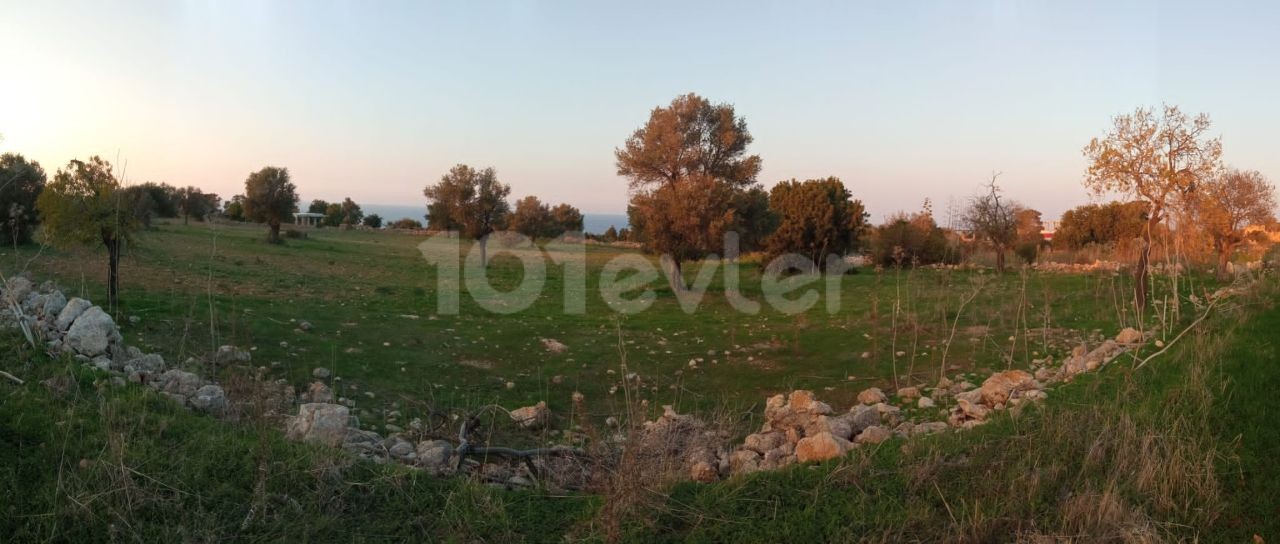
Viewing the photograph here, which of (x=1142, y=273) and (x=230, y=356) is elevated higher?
(x=1142, y=273)

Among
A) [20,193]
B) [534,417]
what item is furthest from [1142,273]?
[20,193]

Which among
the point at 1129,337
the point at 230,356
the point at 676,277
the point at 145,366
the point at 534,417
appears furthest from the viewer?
the point at 676,277

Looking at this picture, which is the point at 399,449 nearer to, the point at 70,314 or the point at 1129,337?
the point at 70,314

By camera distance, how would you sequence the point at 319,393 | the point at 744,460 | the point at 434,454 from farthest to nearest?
the point at 319,393 → the point at 744,460 → the point at 434,454

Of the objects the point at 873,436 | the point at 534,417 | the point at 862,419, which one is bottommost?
the point at 534,417

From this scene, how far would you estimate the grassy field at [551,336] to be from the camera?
8695 mm

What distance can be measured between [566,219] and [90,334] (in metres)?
47.4

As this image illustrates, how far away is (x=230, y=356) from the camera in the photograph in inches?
312

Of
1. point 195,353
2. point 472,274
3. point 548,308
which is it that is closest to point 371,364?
point 195,353

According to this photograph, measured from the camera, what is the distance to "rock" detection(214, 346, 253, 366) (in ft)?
25.5

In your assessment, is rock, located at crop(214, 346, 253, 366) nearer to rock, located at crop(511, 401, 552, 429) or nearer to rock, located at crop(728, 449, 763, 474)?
rock, located at crop(511, 401, 552, 429)

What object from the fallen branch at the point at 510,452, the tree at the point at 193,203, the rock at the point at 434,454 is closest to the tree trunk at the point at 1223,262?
the fallen branch at the point at 510,452

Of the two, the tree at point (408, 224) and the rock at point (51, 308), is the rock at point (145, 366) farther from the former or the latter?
the tree at point (408, 224)

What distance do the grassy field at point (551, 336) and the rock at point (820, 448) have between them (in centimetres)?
158
